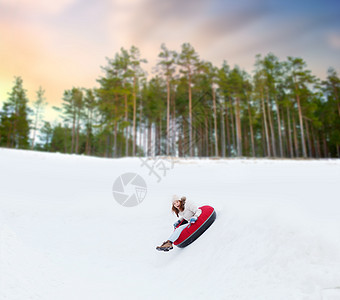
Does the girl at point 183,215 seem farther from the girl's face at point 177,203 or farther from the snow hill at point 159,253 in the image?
the snow hill at point 159,253

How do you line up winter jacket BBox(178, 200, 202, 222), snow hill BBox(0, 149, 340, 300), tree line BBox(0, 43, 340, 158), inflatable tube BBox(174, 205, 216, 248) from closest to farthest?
snow hill BBox(0, 149, 340, 300) → inflatable tube BBox(174, 205, 216, 248) → winter jacket BBox(178, 200, 202, 222) → tree line BBox(0, 43, 340, 158)

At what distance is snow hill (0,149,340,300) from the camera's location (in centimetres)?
263

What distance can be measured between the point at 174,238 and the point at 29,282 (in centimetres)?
297

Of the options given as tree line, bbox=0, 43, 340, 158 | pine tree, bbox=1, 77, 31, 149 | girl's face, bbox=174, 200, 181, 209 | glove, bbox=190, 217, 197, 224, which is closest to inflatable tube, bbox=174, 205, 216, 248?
glove, bbox=190, 217, 197, 224

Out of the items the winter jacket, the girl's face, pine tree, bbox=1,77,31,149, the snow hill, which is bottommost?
the snow hill

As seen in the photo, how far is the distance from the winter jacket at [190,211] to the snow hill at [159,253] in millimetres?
508

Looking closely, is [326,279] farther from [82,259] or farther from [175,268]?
[82,259]

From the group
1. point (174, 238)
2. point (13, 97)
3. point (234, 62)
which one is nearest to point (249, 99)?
point (234, 62)

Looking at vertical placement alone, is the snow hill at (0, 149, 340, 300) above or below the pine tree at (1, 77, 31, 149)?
below

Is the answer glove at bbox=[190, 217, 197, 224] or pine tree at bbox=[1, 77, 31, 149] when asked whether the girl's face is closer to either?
glove at bbox=[190, 217, 197, 224]

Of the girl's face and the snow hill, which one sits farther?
the girl's face

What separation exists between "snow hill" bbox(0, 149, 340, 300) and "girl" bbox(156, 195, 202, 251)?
1.09 ft

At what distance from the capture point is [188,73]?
21.7 metres

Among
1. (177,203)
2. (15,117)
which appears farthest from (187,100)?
(15,117)
